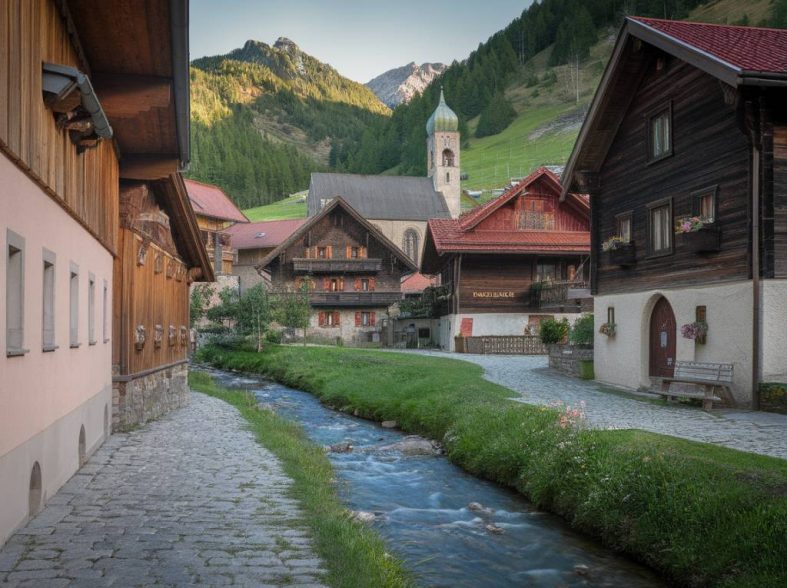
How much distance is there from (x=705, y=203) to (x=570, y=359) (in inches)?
386

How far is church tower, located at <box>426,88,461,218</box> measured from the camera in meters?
104

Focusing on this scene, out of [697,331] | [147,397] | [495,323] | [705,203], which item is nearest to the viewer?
[147,397]

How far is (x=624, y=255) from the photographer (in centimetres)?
Answer: 2172

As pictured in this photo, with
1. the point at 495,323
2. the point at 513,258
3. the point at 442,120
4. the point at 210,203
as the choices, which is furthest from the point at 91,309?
the point at 442,120

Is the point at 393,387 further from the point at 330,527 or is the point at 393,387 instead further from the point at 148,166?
the point at 330,527

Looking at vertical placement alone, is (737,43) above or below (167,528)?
above

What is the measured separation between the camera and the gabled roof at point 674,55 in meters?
15.8

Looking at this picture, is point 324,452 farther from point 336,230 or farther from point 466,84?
point 466,84

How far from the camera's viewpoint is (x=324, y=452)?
1473 cm

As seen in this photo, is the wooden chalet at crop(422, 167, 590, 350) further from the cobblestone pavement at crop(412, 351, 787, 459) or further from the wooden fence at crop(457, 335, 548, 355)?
the cobblestone pavement at crop(412, 351, 787, 459)

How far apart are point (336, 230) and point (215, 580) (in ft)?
170

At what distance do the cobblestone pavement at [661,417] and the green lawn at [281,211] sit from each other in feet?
324

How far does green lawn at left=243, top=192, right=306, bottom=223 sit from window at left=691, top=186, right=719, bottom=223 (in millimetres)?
102057

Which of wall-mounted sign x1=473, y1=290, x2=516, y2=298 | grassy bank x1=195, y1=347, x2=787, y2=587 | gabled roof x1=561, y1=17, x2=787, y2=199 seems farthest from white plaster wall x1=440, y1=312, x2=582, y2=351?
grassy bank x1=195, y1=347, x2=787, y2=587
